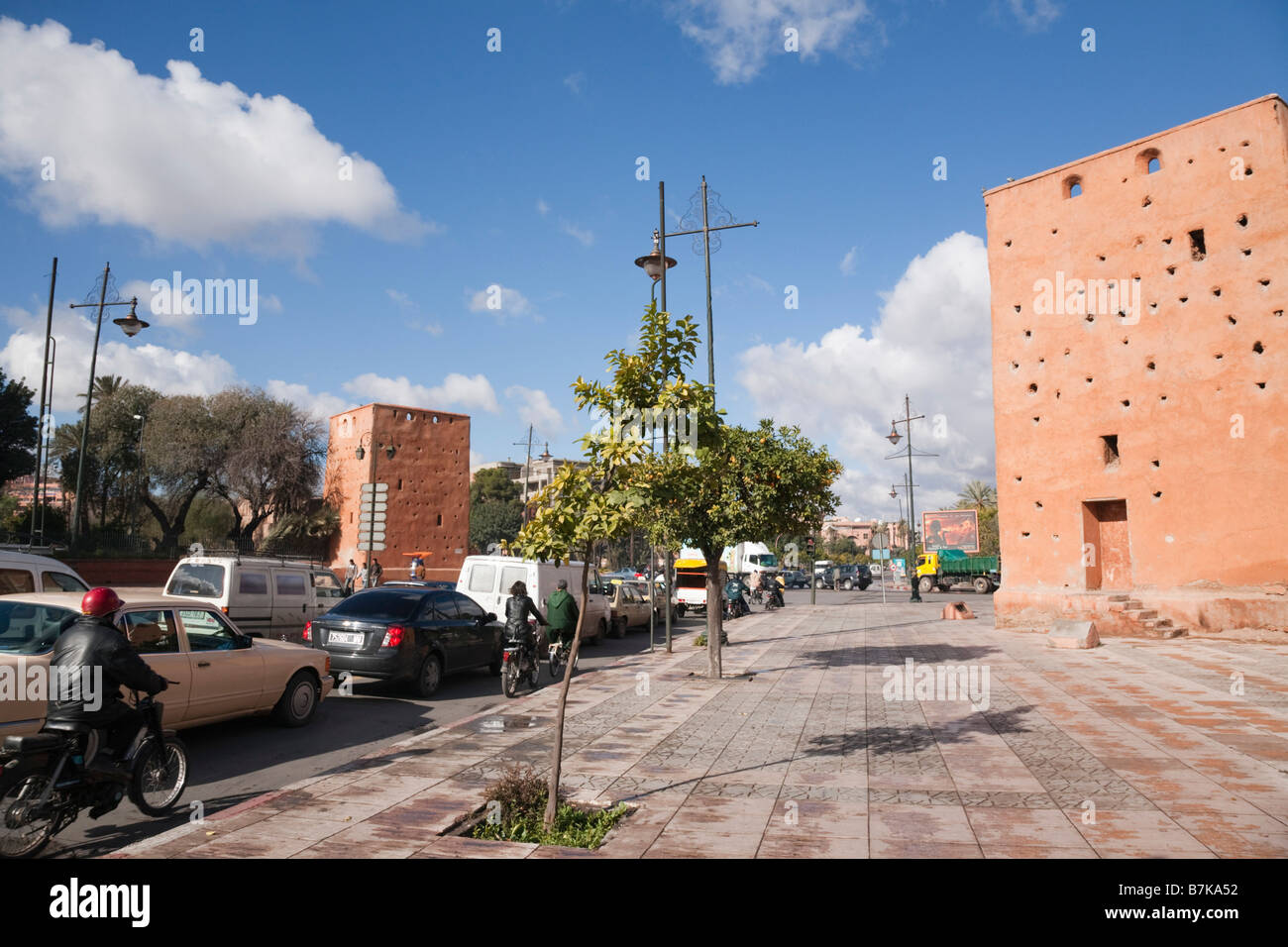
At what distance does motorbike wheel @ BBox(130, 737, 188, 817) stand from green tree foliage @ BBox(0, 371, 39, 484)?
37.7m

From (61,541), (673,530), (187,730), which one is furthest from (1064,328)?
(61,541)

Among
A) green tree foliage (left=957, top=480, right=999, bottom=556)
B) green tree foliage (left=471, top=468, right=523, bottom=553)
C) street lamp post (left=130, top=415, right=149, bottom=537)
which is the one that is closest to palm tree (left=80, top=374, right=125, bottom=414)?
street lamp post (left=130, top=415, right=149, bottom=537)

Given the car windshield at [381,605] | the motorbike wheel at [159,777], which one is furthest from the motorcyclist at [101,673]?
the car windshield at [381,605]

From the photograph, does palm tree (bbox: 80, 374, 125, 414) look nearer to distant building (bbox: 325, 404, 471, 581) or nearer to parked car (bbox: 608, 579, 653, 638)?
distant building (bbox: 325, 404, 471, 581)

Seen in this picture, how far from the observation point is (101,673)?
17.6 ft

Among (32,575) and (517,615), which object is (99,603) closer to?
(32,575)

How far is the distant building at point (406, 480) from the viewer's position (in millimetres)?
43344

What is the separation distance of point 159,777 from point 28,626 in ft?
6.48

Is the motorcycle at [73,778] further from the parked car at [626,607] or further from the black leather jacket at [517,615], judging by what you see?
the parked car at [626,607]

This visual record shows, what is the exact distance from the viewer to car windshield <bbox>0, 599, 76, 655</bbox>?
6164 mm

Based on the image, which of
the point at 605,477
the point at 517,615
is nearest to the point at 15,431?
the point at 517,615

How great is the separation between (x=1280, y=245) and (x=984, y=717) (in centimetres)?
1506

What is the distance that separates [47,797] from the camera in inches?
193

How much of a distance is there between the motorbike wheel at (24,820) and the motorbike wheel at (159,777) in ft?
1.89
